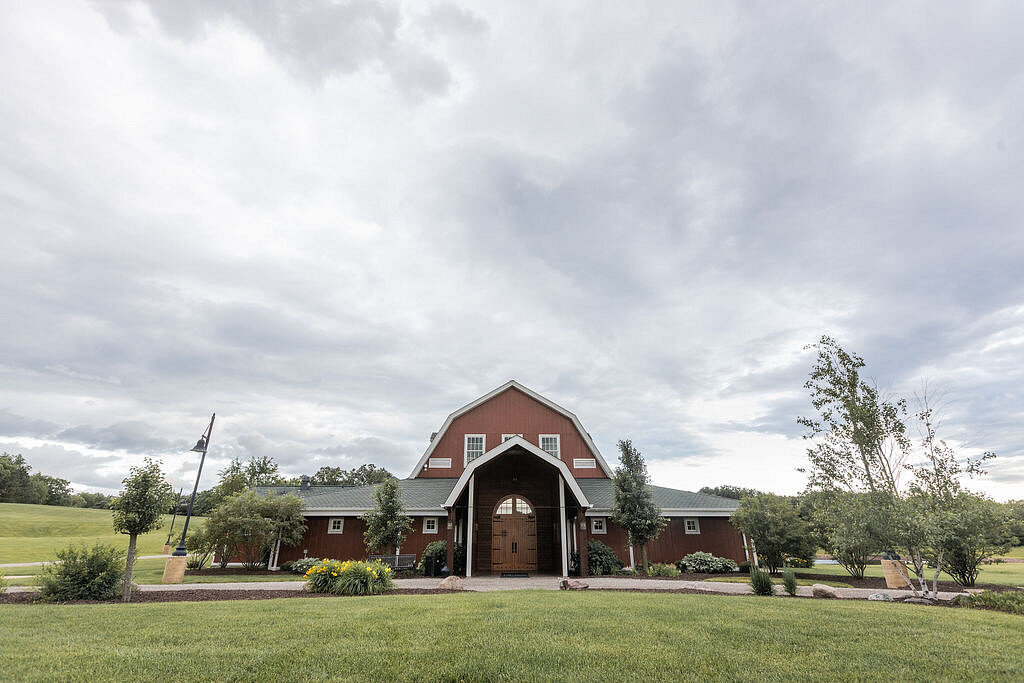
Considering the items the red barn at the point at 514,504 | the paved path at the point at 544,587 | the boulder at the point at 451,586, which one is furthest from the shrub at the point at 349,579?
the red barn at the point at 514,504

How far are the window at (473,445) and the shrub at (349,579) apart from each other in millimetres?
11851

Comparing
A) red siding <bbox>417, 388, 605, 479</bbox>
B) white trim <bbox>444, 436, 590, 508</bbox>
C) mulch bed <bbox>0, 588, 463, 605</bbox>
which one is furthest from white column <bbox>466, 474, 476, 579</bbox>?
red siding <bbox>417, 388, 605, 479</bbox>

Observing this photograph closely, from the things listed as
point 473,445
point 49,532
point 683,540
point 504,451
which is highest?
point 473,445

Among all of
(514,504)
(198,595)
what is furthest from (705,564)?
(198,595)

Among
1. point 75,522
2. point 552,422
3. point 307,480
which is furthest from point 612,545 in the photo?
point 75,522

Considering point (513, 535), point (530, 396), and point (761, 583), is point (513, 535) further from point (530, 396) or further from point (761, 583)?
point (761, 583)

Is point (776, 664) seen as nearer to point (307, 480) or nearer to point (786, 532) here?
point (786, 532)

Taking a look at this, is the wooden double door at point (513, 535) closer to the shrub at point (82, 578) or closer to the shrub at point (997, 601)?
the shrub at point (82, 578)

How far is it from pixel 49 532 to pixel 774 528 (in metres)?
55.1

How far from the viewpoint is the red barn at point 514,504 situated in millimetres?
18000

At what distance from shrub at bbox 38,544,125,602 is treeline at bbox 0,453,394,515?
31.6 meters

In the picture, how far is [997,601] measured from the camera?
976 centimetres

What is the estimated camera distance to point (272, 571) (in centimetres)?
1959

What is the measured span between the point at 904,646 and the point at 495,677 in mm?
6000
